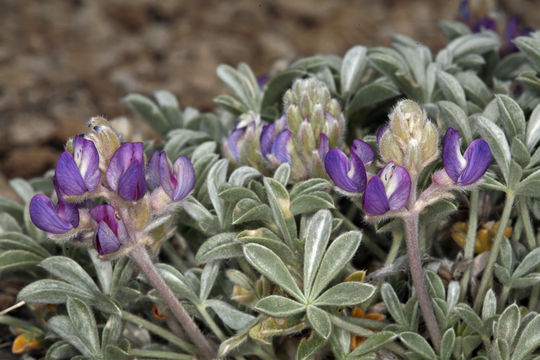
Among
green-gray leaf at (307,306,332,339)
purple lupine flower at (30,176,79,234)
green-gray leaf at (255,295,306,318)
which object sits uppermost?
purple lupine flower at (30,176,79,234)

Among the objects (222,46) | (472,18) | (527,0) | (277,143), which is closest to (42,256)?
(277,143)

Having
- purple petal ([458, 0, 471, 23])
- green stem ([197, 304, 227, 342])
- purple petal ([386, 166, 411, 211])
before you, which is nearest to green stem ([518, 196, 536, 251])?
purple petal ([386, 166, 411, 211])

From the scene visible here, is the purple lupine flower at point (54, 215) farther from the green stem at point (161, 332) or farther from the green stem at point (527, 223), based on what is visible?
the green stem at point (527, 223)

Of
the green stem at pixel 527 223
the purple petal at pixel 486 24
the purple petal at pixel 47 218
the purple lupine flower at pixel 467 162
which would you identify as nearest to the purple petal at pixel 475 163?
the purple lupine flower at pixel 467 162

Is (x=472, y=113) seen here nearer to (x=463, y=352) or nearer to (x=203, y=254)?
(x=463, y=352)

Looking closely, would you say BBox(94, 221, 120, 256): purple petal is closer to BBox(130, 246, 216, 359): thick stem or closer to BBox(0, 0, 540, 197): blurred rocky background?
BBox(130, 246, 216, 359): thick stem

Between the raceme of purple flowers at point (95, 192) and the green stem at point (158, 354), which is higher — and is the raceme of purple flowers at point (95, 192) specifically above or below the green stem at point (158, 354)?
above

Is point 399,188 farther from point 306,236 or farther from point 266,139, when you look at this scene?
point 266,139
